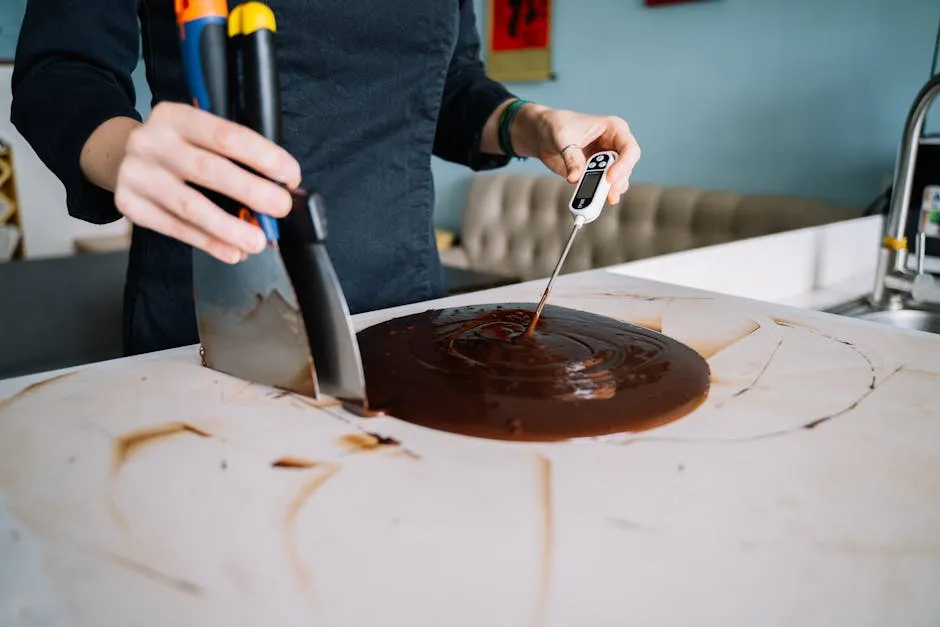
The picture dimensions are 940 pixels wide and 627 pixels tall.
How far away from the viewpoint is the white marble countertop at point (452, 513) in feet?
1.28

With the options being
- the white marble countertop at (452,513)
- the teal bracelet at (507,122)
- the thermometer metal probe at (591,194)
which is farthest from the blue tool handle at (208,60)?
the teal bracelet at (507,122)

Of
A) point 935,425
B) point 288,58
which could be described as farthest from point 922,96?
point 288,58

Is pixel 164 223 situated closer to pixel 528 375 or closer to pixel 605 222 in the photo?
pixel 528 375

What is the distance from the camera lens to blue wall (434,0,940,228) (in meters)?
2.14

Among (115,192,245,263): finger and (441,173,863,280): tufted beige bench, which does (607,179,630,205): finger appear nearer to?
(115,192,245,263): finger

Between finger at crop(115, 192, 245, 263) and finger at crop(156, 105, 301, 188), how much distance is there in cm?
6

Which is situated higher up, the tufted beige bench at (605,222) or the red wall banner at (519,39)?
the red wall banner at (519,39)

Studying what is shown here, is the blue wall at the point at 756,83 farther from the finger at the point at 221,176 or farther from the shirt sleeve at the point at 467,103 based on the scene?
the finger at the point at 221,176

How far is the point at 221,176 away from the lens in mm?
531

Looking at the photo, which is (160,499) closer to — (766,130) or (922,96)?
(922,96)

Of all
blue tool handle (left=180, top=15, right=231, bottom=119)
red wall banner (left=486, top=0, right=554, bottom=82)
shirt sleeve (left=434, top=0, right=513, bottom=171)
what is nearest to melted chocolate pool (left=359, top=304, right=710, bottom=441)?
blue tool handle (left=180, top=15, right=231, bottom=119)

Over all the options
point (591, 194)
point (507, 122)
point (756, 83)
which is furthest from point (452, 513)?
point (756, 83)

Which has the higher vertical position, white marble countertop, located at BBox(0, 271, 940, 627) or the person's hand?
the person's hand

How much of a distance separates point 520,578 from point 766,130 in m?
2.35
